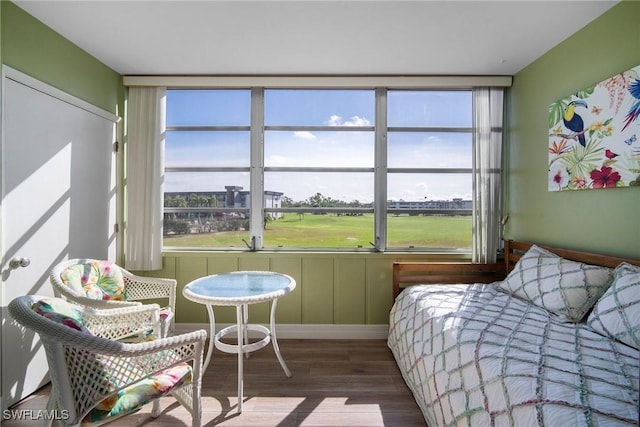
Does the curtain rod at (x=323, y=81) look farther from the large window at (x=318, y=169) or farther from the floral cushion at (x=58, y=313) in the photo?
the floral cushion at (x=58, y=313)

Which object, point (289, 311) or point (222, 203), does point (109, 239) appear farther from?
point (289, 311)

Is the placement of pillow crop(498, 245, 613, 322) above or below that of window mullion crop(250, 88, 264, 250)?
below

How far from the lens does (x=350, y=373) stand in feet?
8.04

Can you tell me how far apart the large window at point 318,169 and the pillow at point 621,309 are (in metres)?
1.45

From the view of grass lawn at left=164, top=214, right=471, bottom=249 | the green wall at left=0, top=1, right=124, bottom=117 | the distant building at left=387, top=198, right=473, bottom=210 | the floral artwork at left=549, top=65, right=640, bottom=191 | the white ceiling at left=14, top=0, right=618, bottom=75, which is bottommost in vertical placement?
the view of grass lawn at left=164, top=214, right=471, bottom=249

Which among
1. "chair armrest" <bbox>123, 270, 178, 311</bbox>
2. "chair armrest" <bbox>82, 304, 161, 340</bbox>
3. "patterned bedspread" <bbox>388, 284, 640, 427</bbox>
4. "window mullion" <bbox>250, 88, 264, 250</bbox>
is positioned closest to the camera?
A: "patterned bedspread" <bbox>388, 284, 640, 427</bbox>

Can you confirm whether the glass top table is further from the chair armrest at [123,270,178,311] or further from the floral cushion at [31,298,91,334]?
the floral cushion at [31,298,91,334]

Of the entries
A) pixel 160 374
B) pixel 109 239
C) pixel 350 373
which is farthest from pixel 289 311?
pixel 109 239

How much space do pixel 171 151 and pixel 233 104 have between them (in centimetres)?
82

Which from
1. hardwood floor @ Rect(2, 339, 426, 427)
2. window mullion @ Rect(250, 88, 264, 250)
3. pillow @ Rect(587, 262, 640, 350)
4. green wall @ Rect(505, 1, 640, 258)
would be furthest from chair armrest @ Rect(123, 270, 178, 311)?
green wall @ Rect(505, 1, 640, 258)

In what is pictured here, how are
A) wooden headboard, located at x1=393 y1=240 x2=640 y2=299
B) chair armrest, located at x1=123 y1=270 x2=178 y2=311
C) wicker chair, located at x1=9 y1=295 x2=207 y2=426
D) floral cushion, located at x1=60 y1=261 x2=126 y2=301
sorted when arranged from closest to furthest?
1. wicker chair, located at x1=9 y1=295 x2=207 y2=426
2. floral cushion, located at x1=60 y1=261 x2=126 y2=301
3. chair armrest, located at x1=123 y1=270 x2=178 y2=311
4. wooden headboard, located at x1=393 y1=240 x2=640 y2=299

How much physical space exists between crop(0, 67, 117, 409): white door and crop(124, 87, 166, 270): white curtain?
0.32 meters

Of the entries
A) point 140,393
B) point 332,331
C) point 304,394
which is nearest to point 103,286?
point 140,393

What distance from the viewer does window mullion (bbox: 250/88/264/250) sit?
3.18 metres
